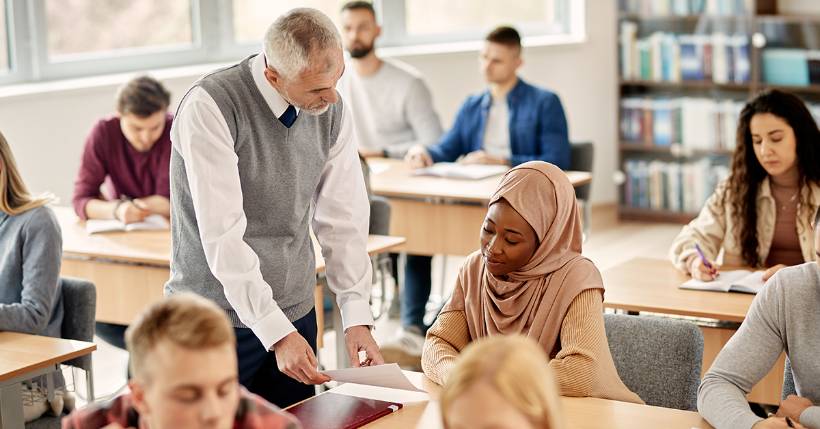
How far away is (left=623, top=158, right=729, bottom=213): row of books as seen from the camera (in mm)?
7809

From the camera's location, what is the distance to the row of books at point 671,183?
7.81m

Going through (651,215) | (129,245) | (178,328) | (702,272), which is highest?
(178,328)

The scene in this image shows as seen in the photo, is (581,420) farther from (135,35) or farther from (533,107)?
(135,35)

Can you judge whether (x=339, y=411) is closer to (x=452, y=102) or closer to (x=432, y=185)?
(x=432, y=185)

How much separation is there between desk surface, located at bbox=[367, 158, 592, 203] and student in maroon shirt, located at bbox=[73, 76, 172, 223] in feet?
3.25

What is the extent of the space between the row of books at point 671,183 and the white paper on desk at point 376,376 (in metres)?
5.65

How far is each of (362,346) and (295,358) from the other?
0.25 meters

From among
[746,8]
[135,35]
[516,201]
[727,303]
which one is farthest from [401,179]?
[746,8]

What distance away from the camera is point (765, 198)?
3.82 meters

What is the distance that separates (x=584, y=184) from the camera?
213 inches

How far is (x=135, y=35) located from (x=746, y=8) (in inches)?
156

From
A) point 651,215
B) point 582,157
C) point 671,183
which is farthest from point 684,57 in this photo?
point 582,157

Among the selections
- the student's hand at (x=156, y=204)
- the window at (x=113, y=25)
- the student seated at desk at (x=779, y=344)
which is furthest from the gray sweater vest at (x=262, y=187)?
the window at (x=113, y=25)

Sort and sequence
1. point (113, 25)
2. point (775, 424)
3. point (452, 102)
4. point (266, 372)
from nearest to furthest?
point (775, 424) < point (266, 372) < point (113, 25) < point (452, 102)
